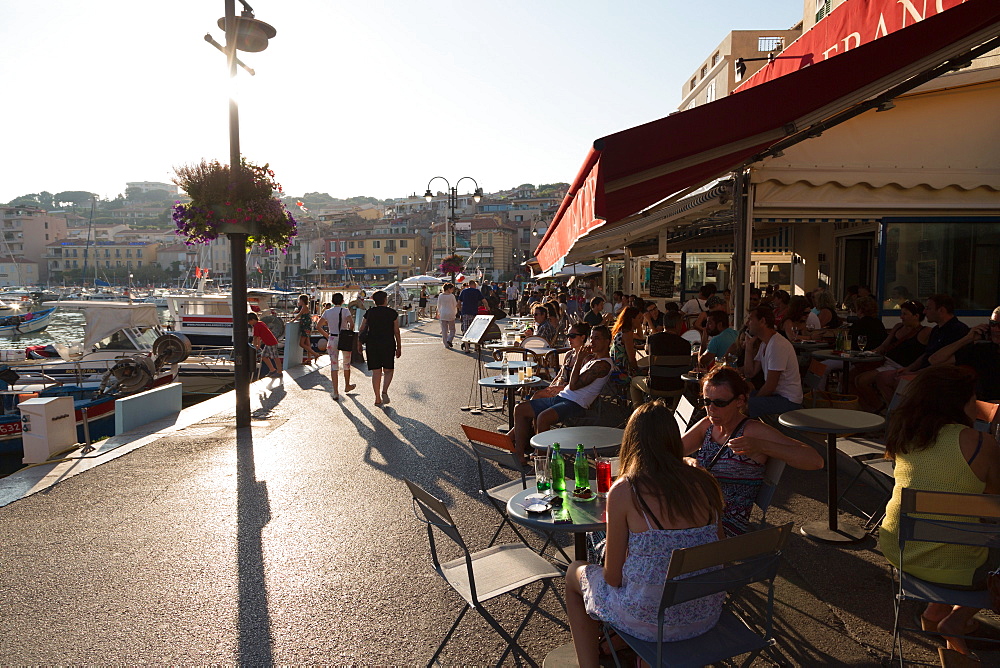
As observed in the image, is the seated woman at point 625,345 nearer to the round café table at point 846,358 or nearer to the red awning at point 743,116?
the round café table at point 846,358

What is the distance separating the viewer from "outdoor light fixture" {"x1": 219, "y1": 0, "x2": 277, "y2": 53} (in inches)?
318

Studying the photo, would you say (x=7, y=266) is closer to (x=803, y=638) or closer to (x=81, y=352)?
(x=81, y=352)

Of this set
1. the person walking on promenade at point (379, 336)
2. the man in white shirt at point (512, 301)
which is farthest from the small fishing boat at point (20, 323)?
the person walking on promenade at point (379, 336)

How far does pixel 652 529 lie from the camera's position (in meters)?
2.40

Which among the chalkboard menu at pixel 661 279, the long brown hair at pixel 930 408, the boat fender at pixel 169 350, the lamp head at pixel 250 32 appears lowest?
the boat fender at pixel 169 350

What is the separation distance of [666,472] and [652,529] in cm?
22

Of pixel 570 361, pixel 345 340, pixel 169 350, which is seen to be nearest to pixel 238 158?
pixel 345 340

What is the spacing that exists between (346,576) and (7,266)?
13920 centimetres

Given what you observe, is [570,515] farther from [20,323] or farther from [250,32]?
[20,323]

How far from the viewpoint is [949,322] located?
6.10 m

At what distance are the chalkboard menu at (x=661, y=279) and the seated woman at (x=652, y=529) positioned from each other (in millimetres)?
14481

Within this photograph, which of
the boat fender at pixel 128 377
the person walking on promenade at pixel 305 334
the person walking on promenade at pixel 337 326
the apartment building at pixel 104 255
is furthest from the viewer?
the apartment building at pixel 104 255

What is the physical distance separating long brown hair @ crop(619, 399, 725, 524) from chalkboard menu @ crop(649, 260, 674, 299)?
47.3 feet

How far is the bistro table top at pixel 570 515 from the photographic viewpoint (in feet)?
9.42
